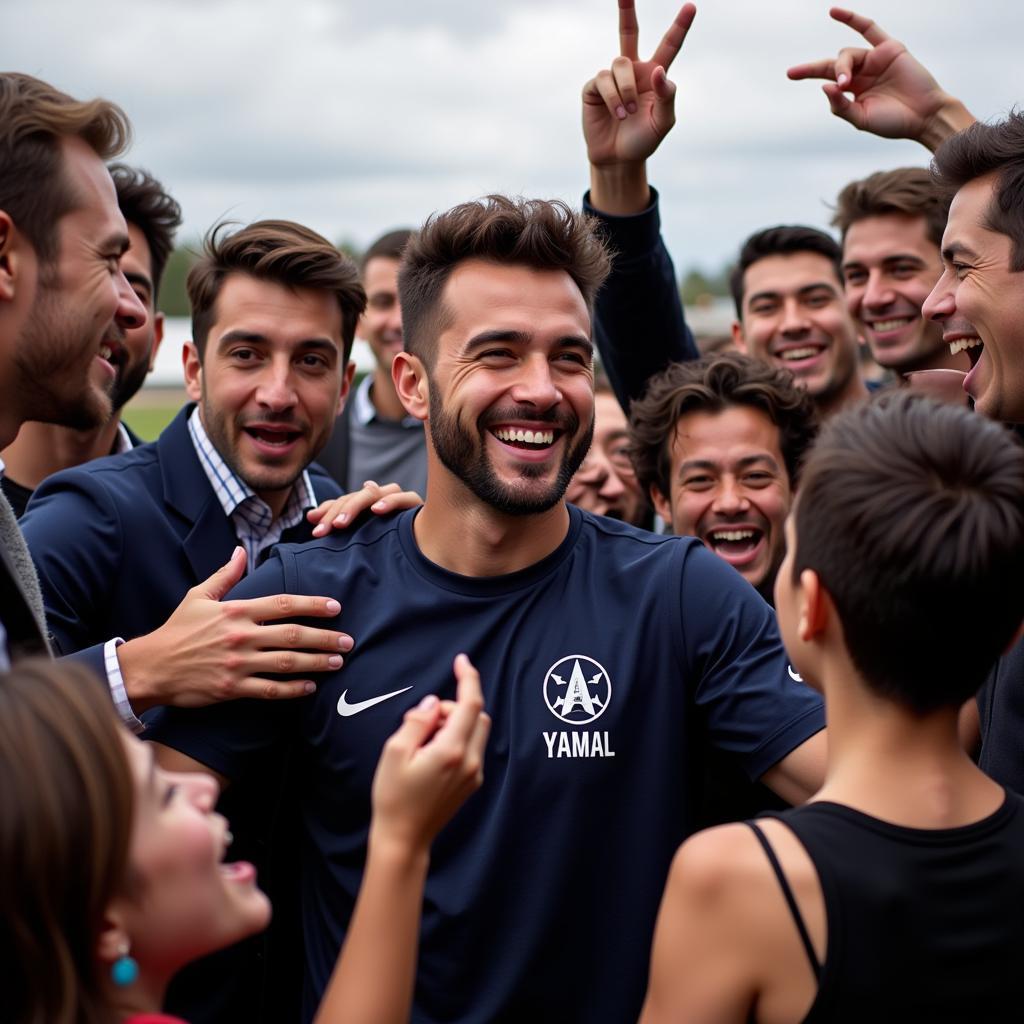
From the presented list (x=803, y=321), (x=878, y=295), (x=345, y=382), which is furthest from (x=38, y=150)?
(x=803, y=321)

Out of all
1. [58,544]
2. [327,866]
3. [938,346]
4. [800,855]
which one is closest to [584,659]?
[327,866]

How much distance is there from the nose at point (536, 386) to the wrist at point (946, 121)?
6.92 feet

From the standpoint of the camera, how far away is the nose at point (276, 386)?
4.50 metres

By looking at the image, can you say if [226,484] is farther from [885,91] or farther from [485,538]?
[885,91]

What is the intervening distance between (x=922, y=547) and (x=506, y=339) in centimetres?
155

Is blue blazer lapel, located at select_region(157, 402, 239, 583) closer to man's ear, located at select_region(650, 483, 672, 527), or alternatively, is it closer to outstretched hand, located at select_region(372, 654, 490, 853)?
man's ear, located at select_region(650, 483, 672, 527)

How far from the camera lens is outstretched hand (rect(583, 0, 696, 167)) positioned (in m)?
4.69

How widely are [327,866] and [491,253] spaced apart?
1714mm

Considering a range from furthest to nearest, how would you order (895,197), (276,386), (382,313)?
(382,313)
(895,197)
(276,386)

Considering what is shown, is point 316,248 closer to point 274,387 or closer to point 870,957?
Result: point 274,387

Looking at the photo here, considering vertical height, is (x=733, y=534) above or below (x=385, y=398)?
below

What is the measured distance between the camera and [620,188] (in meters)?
4.89

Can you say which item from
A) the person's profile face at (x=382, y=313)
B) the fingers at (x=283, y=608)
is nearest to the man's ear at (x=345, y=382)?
the fingers at (x=283, y=608)

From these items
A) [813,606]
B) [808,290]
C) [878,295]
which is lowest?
[813,606]
